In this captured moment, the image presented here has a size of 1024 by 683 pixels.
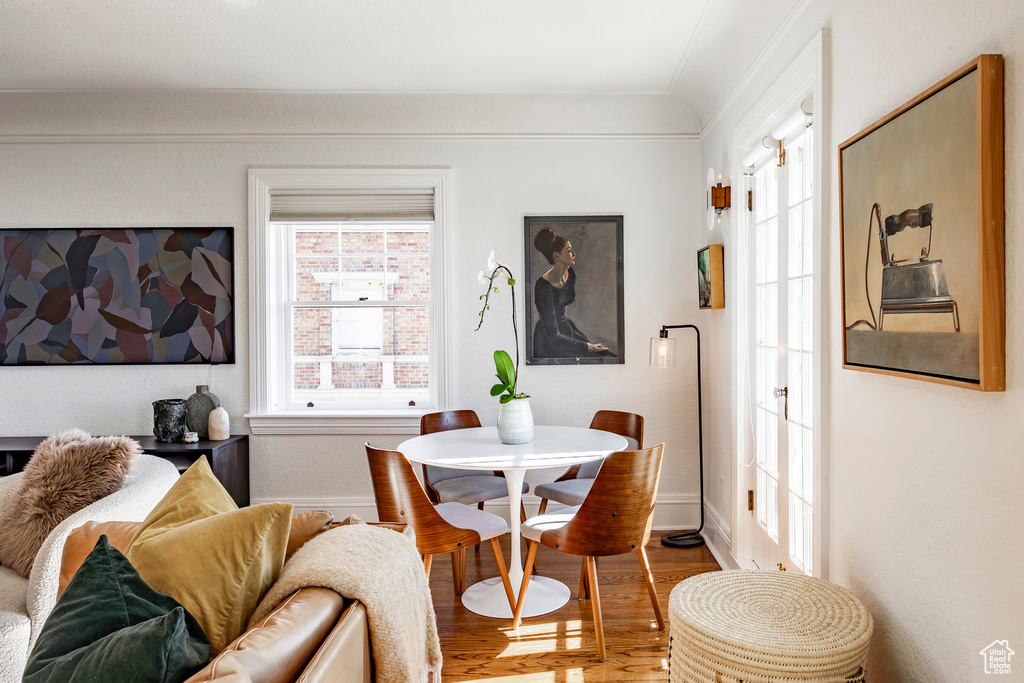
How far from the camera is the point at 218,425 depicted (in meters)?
3.61

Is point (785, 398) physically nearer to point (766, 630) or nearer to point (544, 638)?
point (766, 630)

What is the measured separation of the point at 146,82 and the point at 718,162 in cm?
321

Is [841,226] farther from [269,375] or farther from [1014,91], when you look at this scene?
[269,375]

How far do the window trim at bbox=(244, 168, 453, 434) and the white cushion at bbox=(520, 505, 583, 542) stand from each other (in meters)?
1.27

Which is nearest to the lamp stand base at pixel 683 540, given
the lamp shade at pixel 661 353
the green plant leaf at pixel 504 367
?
the lamp shade at pixel 661 353

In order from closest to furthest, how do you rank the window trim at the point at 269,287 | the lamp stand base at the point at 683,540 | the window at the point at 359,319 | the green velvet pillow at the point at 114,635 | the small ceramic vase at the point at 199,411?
the green velvet pillow at the point at 114,635 < the lamp stand base at the point at 683,540 < the small ceramic vase at the point at 199,411 < the window trim at the point at 269,287 < the window at the point at 359,319

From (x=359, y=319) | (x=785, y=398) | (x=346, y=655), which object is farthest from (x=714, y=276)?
(x=346, y=655)

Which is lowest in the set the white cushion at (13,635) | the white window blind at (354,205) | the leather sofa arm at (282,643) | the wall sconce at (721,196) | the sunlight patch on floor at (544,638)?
the sunlight patch on floor at (544,638)

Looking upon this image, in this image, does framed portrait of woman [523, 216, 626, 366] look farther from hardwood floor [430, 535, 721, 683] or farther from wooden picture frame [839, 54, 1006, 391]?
wooden picture frame [839, 54, 1006, 391]

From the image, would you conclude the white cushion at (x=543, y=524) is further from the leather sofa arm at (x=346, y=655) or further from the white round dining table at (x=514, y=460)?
the leather sofa arm at (x=346, y=655)

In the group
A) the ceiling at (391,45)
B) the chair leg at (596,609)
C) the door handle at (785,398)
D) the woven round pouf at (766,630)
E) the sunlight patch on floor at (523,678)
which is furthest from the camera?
the ceiling at (391,45)

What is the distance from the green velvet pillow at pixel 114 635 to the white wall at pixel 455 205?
108 inches

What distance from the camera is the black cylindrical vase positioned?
11.7 feet

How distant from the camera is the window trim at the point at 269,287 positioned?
12.3ft
